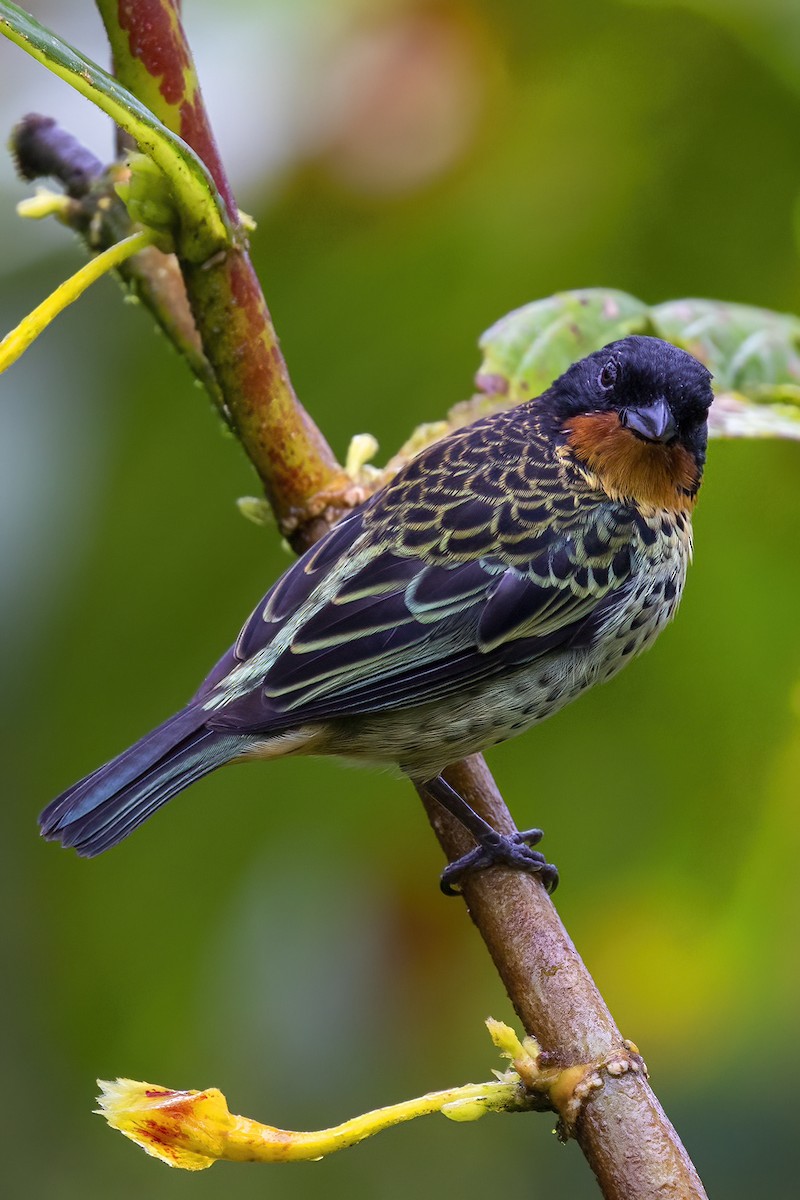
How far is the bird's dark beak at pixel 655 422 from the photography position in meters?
2.83

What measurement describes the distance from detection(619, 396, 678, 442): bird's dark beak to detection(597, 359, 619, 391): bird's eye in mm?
127

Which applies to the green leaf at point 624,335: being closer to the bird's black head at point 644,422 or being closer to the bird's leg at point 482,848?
the bird's black head at point 644,422

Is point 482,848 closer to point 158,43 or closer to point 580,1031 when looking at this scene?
point 580,1031

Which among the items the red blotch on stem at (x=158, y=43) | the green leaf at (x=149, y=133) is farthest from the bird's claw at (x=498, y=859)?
the red blotch on stem at (x=158, y=43)

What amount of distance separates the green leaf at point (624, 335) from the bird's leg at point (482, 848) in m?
0.73

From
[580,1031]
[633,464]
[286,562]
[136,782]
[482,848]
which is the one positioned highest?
[286,562]

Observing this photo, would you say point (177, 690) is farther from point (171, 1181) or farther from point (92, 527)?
point (171, 1181)

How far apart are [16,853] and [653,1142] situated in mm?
2002

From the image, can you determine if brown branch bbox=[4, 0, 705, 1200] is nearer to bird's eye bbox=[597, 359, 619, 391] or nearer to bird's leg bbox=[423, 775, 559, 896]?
bird's leg bbox=[423, 775, 559, 896]

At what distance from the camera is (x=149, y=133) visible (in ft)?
5.28

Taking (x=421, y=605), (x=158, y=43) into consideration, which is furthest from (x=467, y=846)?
(x=158, y=43)

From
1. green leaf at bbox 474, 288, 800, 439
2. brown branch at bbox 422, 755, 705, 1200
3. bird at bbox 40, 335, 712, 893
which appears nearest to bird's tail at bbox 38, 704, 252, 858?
bird at bbox 40, 335, 712, 893

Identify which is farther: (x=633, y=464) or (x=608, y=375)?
(x=608, y=375)

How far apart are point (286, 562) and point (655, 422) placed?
821mm
